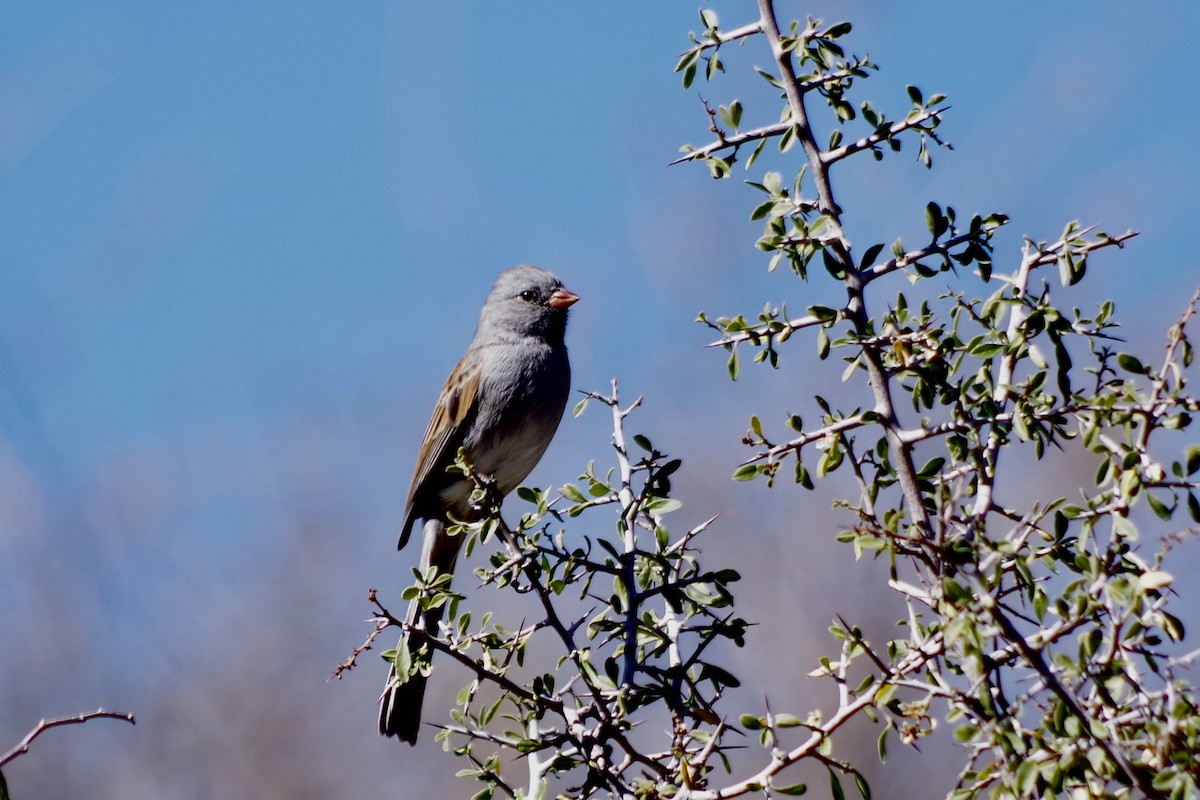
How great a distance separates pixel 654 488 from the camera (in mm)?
3531

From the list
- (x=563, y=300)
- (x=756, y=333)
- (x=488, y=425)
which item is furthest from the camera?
(x=563, y=300)

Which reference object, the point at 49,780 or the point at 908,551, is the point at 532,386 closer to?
the point at 908,551

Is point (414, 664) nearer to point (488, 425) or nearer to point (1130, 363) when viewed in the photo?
point (1130, 363)

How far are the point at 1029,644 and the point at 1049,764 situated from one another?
200mm

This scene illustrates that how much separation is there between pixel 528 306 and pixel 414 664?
148 inches

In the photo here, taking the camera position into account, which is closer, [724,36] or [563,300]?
[724,36]

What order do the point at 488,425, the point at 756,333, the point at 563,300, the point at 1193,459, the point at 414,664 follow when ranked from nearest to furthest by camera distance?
the point at 1193,459, the point at 756,333, the point at 414,664, the point at 488,425, the point at 563,300

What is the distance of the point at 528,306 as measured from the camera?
698 cm

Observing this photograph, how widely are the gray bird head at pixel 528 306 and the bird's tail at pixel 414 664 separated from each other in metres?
1.17

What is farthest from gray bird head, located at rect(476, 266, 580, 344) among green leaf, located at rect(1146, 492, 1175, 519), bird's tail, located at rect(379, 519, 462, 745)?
green leaf, located at rect(1146, 492, 1175, 519)

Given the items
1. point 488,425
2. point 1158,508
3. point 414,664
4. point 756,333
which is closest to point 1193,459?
Result: point 1158,508

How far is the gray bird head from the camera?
272 inches

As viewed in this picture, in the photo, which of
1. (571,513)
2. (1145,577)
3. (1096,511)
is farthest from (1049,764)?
(571,513)

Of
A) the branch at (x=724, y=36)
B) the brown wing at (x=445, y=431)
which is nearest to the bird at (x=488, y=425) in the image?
the brown wing at (x=445, y=431)
